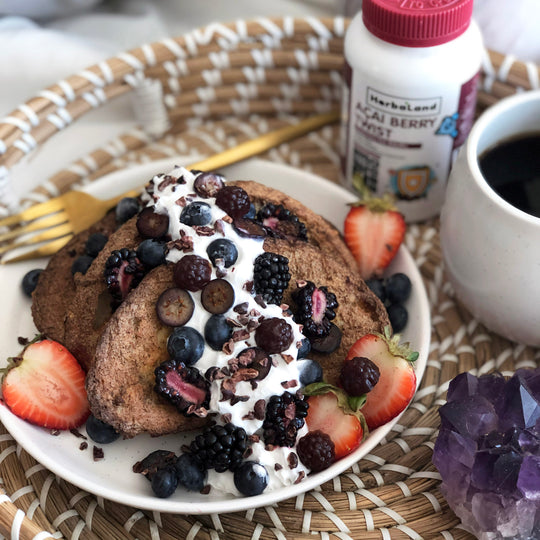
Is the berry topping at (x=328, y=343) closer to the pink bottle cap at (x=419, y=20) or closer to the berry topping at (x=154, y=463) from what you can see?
the berry topping at (x=154, y=463)

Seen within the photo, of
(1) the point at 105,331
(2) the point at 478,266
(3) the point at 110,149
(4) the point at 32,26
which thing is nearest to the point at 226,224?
(1) the point at 105,331

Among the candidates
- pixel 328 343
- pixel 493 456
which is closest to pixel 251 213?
pixel 328 343

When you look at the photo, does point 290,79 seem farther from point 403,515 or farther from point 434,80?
point 403,515

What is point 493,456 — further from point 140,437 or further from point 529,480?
point 140,437

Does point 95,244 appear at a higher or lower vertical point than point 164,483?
higher

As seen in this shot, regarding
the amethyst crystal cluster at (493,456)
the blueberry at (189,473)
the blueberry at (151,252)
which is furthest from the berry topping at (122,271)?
the amethyst crystal cluster at (493,456)

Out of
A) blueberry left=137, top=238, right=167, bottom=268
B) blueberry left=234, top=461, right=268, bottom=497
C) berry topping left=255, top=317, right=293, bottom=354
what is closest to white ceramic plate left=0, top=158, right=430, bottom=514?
blueberry left=234, top=461, right=268, bottom=497
